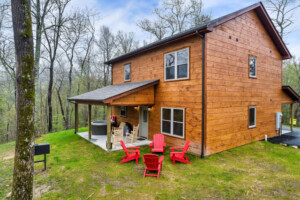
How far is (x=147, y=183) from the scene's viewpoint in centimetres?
468

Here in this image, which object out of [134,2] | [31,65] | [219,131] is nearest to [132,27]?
[134,2]

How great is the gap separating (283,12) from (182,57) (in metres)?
16.5

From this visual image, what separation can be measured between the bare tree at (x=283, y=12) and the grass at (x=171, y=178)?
15727 mm

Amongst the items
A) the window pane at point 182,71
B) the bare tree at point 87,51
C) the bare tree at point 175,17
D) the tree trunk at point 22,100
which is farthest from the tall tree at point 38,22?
the bare tree at point 175,17

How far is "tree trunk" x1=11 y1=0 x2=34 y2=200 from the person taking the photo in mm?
3201

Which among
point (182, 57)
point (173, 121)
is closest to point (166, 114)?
point (173, 121)

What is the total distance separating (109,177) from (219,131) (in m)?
4.93

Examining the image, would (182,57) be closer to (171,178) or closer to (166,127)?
(166,127)

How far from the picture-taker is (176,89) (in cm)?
789

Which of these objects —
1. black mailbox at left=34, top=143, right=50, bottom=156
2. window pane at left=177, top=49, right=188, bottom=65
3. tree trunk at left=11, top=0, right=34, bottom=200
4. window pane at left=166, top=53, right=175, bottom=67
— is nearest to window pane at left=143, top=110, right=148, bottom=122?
window pane at left=166, top=53, right=175, bottom=67

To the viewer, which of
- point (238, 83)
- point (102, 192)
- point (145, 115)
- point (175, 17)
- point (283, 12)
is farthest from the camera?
point (175, 17)

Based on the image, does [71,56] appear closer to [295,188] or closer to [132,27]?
[132,27]

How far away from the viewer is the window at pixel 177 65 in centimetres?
752

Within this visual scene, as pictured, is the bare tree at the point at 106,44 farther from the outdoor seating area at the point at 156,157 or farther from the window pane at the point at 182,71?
the outdoor seating area at the point at 156,157
